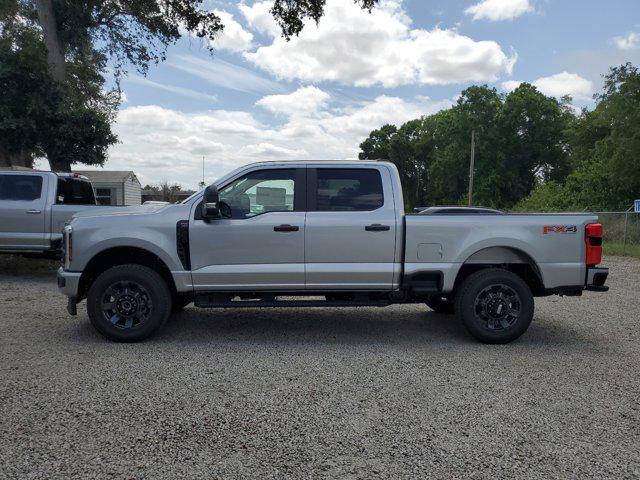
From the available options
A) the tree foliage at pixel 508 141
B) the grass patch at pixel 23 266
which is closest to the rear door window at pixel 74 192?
the grass patch at pixel 23 266

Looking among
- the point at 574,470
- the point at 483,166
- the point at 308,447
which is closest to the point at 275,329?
the point at 308,447

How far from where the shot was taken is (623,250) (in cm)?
1695

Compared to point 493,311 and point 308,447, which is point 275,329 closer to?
point 493,311

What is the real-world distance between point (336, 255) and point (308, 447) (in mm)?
2627

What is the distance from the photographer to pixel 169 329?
621cm

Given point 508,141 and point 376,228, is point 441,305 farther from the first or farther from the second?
point 508,141

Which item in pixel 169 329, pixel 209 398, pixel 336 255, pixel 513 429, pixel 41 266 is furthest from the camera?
pixel 41 266

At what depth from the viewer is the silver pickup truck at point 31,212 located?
9617 mm

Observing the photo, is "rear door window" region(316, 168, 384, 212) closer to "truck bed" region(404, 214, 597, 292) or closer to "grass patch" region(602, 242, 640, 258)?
"truck bed" region(404, 214, 597, 292)

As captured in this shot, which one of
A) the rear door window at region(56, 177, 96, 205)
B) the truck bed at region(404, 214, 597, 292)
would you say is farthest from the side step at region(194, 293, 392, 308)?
the rear door window at region(56, 177, 96, 205)

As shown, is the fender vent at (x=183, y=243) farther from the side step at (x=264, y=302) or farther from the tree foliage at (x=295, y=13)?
the tree foliage at (x=295, y=13)

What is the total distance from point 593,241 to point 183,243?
441 centimetres

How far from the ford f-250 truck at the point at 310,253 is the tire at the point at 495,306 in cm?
1

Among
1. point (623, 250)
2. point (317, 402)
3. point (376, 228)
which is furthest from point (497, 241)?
point (623, 250)
